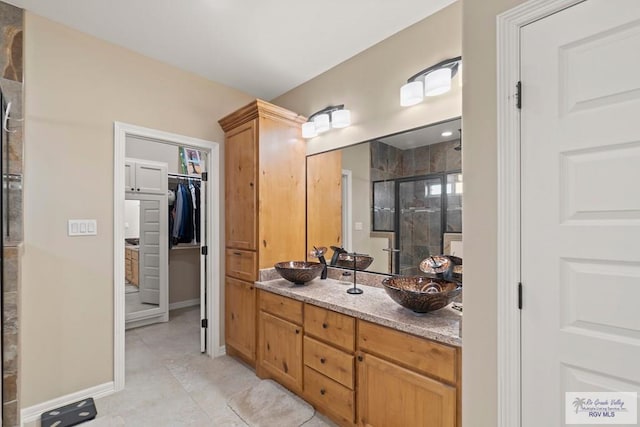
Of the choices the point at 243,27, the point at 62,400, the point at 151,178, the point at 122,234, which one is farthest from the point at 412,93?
the point at 151,178

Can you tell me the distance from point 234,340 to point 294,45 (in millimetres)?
2727

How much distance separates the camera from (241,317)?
8.86 ft

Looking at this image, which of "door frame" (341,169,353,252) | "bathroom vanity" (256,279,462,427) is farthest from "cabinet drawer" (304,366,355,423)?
"door frame" (341,169,353,252)

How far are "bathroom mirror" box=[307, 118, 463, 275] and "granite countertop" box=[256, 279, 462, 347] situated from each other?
357mm

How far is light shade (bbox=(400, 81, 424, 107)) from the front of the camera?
1.93 metres

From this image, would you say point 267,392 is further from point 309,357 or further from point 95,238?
point 95,238

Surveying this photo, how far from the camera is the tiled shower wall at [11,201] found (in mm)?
1778

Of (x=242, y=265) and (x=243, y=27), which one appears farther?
(x=242, y=265)

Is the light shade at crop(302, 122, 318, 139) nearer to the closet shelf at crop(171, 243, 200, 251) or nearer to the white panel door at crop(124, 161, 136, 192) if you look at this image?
the white panel door at crop(124, 161, 136, 192)
